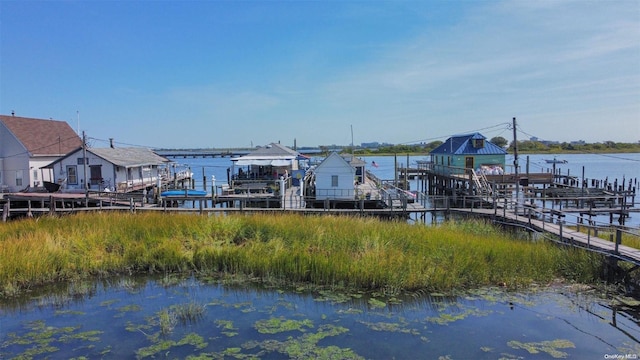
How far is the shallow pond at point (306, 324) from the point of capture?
27.4ft

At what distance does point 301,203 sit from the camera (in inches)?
1115

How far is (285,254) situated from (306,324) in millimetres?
3996

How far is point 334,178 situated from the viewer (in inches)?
1203

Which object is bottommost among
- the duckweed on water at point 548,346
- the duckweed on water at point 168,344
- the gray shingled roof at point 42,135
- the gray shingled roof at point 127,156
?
the duckweed on water at point 548,346

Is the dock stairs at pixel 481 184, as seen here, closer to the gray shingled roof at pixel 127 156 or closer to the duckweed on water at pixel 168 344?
the duckweed on water at pixel 168 344

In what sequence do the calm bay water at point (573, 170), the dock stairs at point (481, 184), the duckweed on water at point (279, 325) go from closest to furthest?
1. the duckweed on water at point (279, 325)
2. the dock stairs at point (481, 184)
3. the calm bay water at point (573, 170)

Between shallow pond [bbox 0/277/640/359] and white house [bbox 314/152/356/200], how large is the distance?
1842cm

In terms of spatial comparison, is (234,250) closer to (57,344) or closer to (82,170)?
(57,344)

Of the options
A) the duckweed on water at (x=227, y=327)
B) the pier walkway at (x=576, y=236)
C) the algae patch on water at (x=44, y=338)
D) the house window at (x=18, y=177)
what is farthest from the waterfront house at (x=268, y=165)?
the algae patch on water at (x=44, y=338)

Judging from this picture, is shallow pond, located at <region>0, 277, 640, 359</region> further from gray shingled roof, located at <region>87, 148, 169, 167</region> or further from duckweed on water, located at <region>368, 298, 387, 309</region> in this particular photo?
gray shingled roof, located at <region>87, 148, 169, 167</region>

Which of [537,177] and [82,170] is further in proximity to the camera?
[537,177]

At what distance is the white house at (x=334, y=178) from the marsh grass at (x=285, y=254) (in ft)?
44.0

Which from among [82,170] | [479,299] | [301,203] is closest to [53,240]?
[479,299]

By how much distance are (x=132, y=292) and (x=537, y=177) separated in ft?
121
